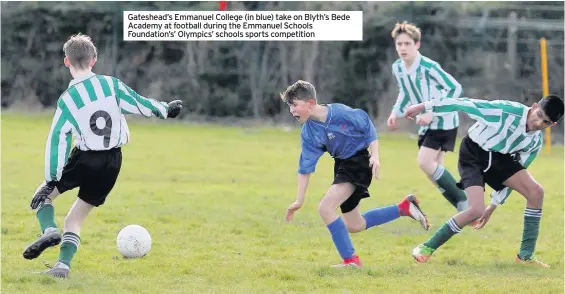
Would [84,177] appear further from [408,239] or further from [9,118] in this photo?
[9,118]

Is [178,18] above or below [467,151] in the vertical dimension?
above

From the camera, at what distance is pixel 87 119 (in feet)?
22.1

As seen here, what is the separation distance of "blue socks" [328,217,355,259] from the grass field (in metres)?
0.19

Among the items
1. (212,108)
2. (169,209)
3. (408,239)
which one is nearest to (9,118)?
(212,108)

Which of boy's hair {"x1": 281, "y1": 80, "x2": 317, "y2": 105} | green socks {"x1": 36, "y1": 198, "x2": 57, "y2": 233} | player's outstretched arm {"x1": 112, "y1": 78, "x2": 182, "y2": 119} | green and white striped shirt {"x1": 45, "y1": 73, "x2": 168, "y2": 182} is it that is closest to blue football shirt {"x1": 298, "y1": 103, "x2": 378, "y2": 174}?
boy's hair {"x1": 281, "y1": 80, "x2": 317, "y2": 105}

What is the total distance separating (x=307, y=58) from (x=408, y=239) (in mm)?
14096

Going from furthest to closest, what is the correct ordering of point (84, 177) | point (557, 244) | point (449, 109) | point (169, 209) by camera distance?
point (169, 209)
point (557, 244)
point (449, 109)
point (84, 177)

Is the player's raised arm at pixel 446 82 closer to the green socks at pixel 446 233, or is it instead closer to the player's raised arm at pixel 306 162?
the green socks at pixel 446 233

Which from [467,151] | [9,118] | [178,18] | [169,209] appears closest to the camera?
[467,151]

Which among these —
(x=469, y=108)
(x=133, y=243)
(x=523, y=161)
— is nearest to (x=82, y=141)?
(x=133, y=243)

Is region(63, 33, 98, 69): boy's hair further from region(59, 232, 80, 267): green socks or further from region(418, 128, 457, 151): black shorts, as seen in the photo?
region(418, 128, 457, 151): black shorts

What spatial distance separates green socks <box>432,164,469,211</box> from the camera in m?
10.3

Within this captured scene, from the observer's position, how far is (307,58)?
23203mm

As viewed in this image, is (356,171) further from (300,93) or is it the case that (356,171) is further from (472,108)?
(472,108)
